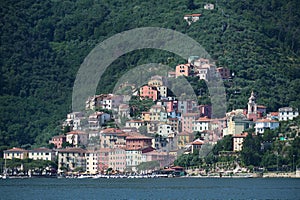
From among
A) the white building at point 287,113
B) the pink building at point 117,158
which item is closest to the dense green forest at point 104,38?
the white building at point 287,113

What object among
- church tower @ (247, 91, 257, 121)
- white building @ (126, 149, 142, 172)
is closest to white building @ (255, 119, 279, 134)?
church tower @ (247, 91, 257, 121)

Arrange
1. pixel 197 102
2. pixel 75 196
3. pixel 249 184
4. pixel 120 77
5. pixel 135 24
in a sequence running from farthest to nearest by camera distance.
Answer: pixel 135 24
pixel 120 77
pixel 197 102
pixel 249 184
pixel 75 196

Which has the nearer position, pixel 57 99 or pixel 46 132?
pixel 46 132

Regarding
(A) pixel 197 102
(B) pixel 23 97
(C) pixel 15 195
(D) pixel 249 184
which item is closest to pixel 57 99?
(B) pixel 23 97

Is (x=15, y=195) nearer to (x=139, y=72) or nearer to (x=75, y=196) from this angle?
(x=75, y=196)

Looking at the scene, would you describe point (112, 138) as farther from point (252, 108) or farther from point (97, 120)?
point (252, 108)

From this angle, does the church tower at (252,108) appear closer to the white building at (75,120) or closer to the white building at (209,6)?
the white building at (75,120)

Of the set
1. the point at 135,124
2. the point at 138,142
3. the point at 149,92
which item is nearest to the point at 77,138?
the point at 135,124
